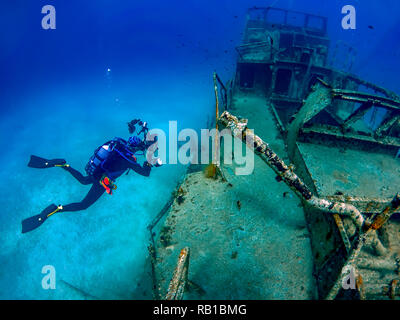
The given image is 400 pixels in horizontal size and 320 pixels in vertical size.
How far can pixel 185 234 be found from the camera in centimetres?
313

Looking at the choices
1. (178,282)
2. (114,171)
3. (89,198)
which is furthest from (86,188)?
(178,282)

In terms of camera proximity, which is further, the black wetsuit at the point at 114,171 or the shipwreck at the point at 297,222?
the black wetsuit at the point at 114,171

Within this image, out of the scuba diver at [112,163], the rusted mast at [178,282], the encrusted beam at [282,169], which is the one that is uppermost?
the encrusted beam at [282,169]

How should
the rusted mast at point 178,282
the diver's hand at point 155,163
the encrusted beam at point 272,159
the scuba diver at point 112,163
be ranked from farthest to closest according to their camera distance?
the scuba diver at point 112,163, the diver's hand at point 155,163, the encrusted beam at point 272,159, the rusted mast at point 178,282

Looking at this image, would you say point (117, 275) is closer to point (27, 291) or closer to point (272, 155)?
point (27, 291)

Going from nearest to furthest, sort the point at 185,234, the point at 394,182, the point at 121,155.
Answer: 1. the point at 185,234
2. the point at 394,182
3. the point at 121,155

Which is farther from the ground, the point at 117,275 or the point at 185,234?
the point at 185,234

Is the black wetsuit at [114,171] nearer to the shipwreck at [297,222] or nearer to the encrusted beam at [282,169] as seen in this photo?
the shipwreck at [297,222]

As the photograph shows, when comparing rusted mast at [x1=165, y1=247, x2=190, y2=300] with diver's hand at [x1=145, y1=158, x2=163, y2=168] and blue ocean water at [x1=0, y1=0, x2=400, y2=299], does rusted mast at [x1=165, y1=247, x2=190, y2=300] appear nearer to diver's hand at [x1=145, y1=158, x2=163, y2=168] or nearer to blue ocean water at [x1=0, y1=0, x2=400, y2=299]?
blue ocean water at [x1=0, y1=0, x2=400, y2=299]

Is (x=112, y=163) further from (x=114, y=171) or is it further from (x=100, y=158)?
(x=100, y=158)

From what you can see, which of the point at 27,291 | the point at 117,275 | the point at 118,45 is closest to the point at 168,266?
the point at 117,275

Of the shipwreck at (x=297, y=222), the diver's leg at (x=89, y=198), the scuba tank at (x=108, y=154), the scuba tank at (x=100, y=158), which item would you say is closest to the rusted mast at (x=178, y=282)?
the shipwreck at (x=297, y=222)
